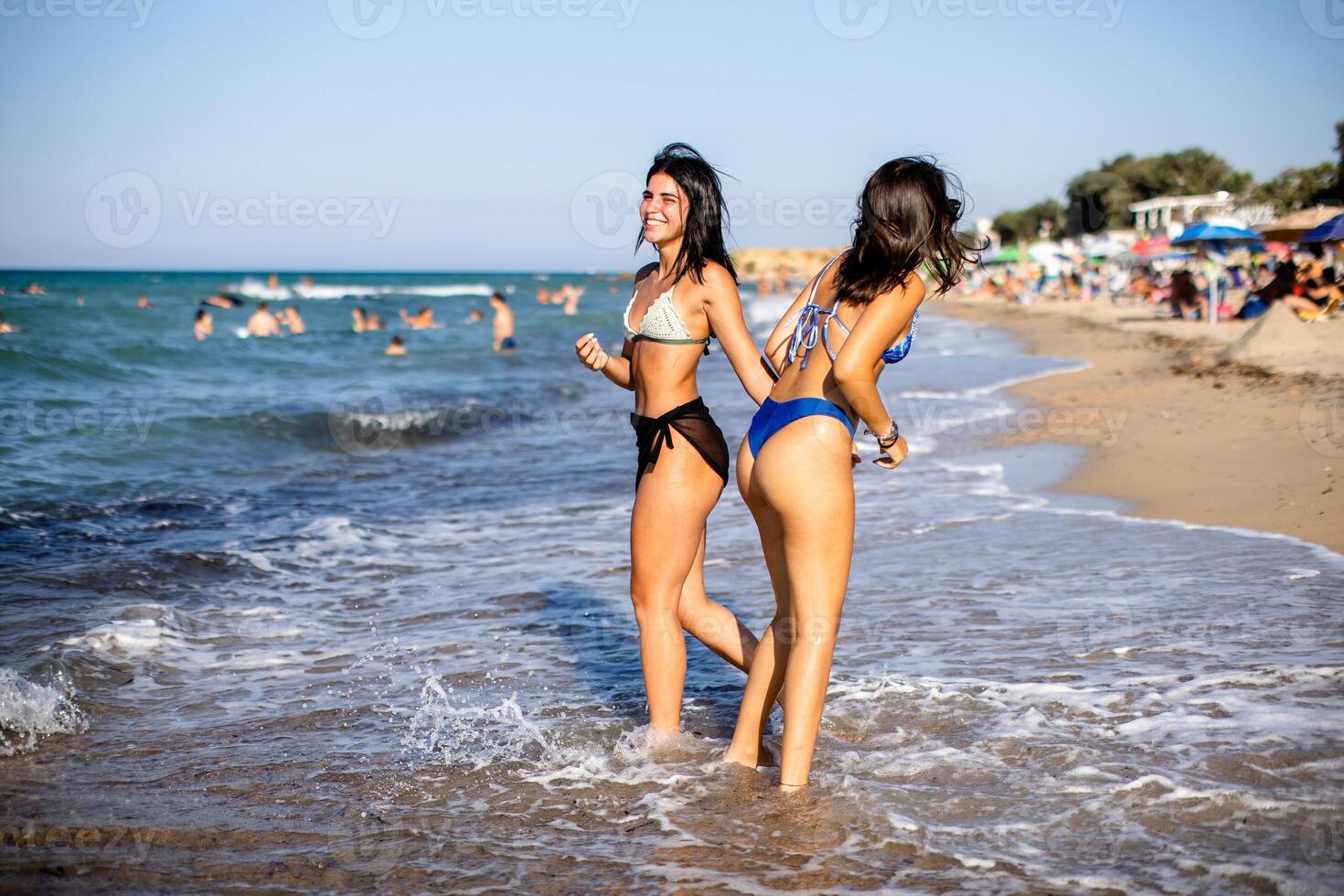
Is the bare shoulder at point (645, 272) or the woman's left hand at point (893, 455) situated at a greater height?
the bare shoulder at point (645, 272)

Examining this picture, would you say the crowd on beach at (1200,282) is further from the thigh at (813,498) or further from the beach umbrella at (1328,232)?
the thigh at (813,498)

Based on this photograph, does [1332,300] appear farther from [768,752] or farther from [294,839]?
[294,839]

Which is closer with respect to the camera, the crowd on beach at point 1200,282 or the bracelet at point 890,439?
the bracelet at point 890,439

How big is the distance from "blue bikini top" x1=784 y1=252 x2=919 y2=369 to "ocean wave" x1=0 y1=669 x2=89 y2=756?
11.5 ft

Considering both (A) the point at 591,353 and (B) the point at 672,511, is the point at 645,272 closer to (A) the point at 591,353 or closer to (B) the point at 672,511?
(A) the point at 591,353

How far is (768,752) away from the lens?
4180 millimetres

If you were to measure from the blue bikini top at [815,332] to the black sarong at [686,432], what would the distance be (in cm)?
49

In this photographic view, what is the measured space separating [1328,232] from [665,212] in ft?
64.5

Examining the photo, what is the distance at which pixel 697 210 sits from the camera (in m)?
3.96

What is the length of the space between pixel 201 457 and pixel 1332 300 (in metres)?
18.1

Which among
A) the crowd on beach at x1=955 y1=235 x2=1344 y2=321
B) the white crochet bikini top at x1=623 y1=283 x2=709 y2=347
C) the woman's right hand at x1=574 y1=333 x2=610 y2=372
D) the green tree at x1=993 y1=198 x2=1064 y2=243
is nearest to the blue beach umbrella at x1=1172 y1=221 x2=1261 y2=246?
the crowd on beach at x1=955 y1=235 x2=1344 y2=321

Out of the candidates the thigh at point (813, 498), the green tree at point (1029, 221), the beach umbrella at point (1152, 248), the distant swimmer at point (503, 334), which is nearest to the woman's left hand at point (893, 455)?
the thigh at point (813, 498)

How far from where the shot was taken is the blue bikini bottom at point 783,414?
3443 mm

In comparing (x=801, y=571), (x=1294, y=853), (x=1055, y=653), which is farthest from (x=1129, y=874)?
(x=1055, y=653)
